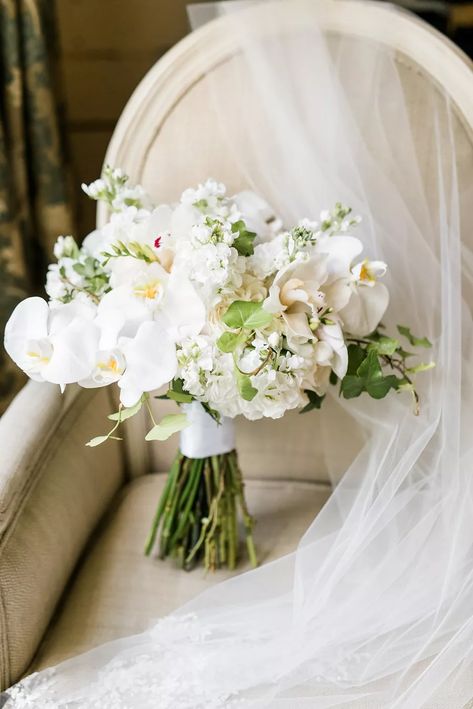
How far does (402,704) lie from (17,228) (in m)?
1.00

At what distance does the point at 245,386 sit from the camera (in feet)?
2.60

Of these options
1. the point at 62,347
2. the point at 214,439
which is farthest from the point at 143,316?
the point at 214,439

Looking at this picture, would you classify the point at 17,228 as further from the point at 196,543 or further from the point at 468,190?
the point at 468,190

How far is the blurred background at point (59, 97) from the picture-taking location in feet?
4.38

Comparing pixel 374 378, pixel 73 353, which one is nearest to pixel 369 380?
pixel 374 378

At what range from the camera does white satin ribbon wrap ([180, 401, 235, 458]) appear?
39.3 inches

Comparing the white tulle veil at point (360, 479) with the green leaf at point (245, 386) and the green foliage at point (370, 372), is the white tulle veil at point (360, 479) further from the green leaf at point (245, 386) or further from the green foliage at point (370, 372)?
the green leaf at point (245, 386)

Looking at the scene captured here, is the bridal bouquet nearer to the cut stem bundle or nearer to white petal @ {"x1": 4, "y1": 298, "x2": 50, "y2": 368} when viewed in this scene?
white petal @ {"x1": 4, "y1": 298, "x2": 50, "y2": 368}

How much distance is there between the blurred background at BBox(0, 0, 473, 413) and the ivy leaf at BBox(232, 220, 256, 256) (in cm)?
64

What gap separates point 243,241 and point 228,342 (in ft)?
0.40

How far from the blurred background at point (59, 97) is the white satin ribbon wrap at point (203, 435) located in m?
0.55

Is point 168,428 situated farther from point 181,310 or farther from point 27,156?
point 27,156

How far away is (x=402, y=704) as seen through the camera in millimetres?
807

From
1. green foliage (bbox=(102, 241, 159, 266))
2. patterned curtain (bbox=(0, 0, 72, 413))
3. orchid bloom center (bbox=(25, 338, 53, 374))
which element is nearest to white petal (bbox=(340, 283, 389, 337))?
green foliage (bbox=(102, 241, 159, 266))
